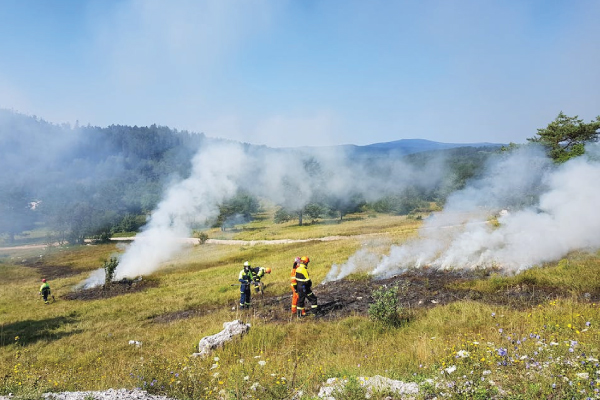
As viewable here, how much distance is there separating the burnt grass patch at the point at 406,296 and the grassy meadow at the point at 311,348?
363 millimetres

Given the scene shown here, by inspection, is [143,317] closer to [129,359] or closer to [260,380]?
[129,359]

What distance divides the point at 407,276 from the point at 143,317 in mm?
13326

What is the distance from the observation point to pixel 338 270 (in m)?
20.7

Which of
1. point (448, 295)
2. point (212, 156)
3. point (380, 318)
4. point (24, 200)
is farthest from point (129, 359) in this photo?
point (24, 200)

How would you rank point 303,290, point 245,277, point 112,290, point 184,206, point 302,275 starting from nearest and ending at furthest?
point 303,290, point 302,275, point 245,277, point 112,290, point 184,206

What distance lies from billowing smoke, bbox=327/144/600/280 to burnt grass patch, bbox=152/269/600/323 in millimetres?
1975

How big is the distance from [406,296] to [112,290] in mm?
21661

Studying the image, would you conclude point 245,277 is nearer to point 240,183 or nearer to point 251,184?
point 240,183

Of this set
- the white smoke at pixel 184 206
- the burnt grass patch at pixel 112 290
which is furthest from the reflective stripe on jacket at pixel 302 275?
the white smoke at pixel 184 206

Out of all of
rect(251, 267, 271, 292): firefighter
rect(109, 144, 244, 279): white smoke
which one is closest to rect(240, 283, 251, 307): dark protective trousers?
rect(251, 267, 271, 292): firefighter

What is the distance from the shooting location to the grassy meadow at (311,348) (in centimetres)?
461

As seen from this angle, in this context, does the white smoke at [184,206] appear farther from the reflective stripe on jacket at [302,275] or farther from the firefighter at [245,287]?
the reflective stripe on jacket at [302,275]

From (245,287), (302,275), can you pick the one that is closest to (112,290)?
(245,287)

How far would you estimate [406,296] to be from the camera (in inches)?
519
